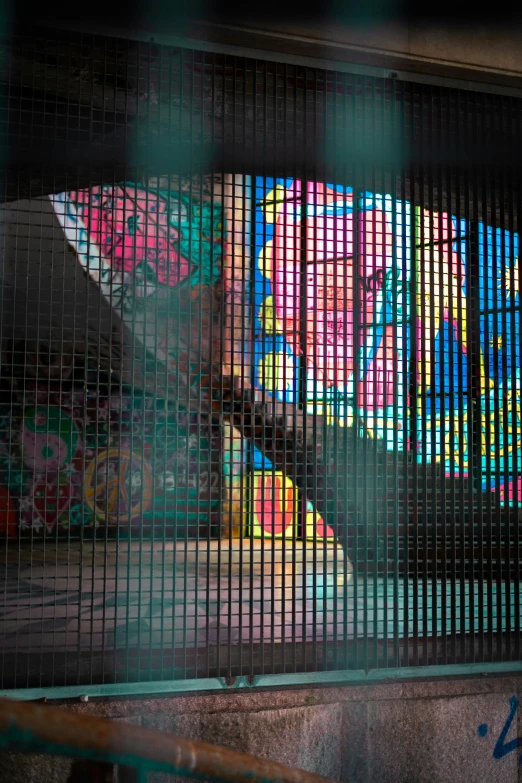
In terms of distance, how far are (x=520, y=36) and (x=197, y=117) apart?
2.11m

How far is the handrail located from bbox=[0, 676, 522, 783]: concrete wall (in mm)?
2248

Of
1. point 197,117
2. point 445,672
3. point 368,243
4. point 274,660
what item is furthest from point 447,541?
point 197,117

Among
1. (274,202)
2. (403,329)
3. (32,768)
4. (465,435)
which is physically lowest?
(32,768)

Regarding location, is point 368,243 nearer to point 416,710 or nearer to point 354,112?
point 354,112

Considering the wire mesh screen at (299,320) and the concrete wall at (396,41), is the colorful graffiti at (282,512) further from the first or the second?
the concrete wall at (396,41)

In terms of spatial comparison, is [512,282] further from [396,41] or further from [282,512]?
[282,512]

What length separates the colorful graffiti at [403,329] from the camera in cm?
456

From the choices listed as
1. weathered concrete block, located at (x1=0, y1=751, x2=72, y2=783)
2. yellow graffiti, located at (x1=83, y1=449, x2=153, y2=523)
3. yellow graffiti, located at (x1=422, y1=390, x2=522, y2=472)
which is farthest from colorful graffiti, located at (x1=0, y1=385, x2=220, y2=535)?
yellow graffiti, located at (x1=422, y1=390, x2=522, y2=472)

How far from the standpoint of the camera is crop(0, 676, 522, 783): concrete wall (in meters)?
4.14

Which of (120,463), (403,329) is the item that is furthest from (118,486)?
(403,329)

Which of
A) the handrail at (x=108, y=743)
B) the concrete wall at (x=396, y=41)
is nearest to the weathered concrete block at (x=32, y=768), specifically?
the handrail at (x=108, y=743)

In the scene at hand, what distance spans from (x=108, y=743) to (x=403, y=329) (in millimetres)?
3555

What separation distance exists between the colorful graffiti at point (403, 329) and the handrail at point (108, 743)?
106 inches

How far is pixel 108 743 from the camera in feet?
5.45
